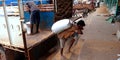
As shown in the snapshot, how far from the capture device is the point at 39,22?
18.6 feet

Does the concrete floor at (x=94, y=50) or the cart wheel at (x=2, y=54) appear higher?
the cart wheel at (x=2, y=54)

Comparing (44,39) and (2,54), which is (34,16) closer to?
(44,39)

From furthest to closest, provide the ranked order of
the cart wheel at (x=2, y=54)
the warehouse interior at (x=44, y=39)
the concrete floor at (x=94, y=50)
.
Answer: the concrete floor at (x=94, y=50)
the cart wheel at (x=2, y=54)
the warehouse interior at (x=44, y=39)

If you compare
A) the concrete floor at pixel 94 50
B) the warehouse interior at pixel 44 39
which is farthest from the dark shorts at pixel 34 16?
the concrete floor at pixel 94 50

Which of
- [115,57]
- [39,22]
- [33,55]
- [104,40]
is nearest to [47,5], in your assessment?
[39,22]

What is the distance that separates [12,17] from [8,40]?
2.06 feet

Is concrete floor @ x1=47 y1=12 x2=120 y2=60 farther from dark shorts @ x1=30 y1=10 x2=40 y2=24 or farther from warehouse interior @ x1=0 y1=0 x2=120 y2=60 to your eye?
dark shorts @ x1=30 y1=10 x2=40 y2=24

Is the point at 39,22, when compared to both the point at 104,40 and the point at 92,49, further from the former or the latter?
the point at 104,40

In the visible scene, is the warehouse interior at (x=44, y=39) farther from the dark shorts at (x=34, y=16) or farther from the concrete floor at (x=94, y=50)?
the dark shorts at (x=34, y=16)

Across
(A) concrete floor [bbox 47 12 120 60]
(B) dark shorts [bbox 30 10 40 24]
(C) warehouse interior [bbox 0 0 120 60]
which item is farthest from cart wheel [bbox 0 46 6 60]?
(B) dark shorts [bbox 30 10 40 24]

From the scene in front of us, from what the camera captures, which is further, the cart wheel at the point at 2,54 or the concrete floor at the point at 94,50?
the concrete floor at the point at 94,50

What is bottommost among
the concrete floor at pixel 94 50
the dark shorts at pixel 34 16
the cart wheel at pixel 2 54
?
the concrete floor at pixel 94 50

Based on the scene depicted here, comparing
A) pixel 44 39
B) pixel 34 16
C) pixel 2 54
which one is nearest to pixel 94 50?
pixel 44 39

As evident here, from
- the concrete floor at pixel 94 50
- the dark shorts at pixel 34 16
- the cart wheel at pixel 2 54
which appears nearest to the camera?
the cart wheel at pixel 2 54
